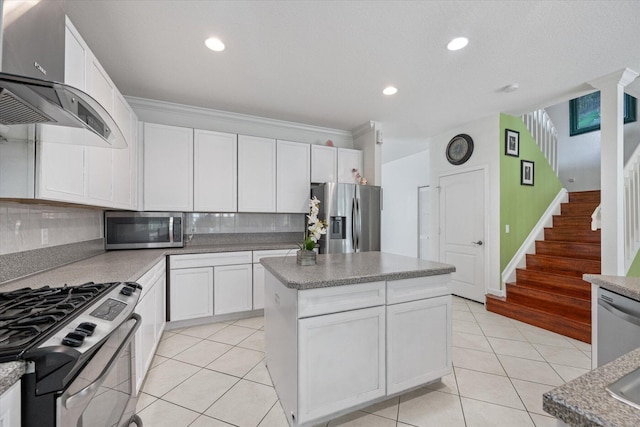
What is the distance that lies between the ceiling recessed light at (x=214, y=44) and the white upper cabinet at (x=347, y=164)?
219cm

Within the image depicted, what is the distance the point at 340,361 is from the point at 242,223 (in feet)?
8.52

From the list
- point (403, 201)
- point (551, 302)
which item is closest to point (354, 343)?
point (551, 302)

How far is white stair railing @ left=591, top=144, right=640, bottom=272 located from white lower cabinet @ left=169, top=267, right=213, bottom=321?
13.9ft

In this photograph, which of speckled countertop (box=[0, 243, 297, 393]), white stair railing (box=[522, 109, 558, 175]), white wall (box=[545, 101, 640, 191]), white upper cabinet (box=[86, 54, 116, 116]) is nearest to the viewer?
speckled countertop (box=[0, 243, 297, 393])

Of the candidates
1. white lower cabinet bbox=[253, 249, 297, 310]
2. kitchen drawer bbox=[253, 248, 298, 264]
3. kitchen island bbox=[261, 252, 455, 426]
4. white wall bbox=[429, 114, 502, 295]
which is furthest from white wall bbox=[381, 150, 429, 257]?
kitchen island bbox=[261, 252, 455, 426]

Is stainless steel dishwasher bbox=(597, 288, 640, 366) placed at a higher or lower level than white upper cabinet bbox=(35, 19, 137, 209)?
lower

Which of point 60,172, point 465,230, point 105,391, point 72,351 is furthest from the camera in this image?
point 465,230

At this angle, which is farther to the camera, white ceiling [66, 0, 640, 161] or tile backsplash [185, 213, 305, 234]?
tile backsplash [185, 213, 305, 234]

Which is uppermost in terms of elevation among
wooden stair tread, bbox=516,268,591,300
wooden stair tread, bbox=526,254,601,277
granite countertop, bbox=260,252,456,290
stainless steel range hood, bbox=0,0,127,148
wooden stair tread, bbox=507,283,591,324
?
stainless steel range hood, bbox=0,0,127,148

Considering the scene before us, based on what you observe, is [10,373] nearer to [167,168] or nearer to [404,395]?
[404,395]

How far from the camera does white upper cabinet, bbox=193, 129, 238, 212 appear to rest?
3291mm

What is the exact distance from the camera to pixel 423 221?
622 centimetres

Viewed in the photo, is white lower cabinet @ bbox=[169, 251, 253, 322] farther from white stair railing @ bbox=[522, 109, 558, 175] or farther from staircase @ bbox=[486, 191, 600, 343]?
white stair railing @ bbox=[522, 109, 558, 175]

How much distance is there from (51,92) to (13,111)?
0.33 meters
